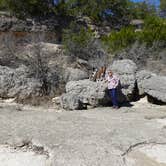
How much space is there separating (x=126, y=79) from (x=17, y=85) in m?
3.71

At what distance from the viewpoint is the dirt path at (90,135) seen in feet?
20.6

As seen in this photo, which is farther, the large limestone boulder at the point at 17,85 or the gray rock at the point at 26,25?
the gray rock at the point at 26,25

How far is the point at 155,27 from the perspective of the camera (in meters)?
19.2

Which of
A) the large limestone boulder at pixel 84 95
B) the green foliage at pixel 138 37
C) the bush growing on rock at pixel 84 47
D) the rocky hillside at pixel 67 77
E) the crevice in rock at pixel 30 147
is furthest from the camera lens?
the green foliage at pixel 138 37

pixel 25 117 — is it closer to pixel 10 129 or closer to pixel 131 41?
pixel 10 129

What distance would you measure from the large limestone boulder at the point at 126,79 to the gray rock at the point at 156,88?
1.49 ft

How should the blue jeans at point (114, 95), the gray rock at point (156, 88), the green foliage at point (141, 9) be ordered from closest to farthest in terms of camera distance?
the blue jeans at point (114, 95), the gray rock at point (156, 88), the green foliage at point (141, 9)

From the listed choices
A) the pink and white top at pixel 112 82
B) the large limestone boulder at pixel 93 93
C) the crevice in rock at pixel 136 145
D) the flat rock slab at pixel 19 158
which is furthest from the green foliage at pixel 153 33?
the flat rock slab at pixel 19 158

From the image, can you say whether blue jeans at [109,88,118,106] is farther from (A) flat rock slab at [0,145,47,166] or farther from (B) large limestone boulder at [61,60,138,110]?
(A) flat rock slab at [0,145,47,166]

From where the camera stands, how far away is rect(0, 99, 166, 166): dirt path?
247 inches

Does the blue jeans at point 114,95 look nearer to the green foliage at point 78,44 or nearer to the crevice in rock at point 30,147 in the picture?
the crevice in rock at point 30,147

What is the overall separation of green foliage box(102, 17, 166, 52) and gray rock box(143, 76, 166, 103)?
4.94 metres

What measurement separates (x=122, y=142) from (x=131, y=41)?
37.4 feet

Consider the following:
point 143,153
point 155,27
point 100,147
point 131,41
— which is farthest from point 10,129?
point 155,27
